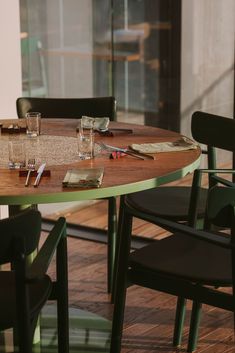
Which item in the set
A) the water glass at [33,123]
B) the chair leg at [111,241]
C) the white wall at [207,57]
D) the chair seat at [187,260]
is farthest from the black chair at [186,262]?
the white wall at [207,57]

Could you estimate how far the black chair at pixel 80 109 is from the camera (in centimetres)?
423

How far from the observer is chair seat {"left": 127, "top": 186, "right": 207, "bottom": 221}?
371 centimetres

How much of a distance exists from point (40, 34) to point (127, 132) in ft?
5.27

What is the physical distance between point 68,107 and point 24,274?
6.27ft

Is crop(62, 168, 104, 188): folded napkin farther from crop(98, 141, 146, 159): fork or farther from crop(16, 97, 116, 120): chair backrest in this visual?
crop(16, 97, 116, 120): chair backrest

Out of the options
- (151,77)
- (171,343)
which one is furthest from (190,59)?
(171,343)

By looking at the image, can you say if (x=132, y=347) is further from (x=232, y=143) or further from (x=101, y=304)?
(x=232, y=143)

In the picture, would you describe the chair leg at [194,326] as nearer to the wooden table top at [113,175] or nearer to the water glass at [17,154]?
the wooden table top at [113,175]

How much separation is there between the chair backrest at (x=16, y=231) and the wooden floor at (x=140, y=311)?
126cm

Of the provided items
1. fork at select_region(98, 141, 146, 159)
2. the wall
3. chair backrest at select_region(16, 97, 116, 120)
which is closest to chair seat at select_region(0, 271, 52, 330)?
fork at select_region(98, 141, 146, 159)

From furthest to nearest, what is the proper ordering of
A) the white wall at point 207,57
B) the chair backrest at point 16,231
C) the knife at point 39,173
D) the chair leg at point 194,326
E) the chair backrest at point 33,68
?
the chair backrest at point 33,68 < the white wall at point 207,57 < the chair leg at point 194,326 < the knife at point 39,173 < the chair backrest at point 16,231

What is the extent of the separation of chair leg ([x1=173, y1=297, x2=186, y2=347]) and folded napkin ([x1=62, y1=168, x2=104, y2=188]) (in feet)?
2.76

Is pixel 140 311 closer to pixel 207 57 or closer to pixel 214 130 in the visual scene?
pixel 214 130

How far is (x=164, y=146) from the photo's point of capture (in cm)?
343
